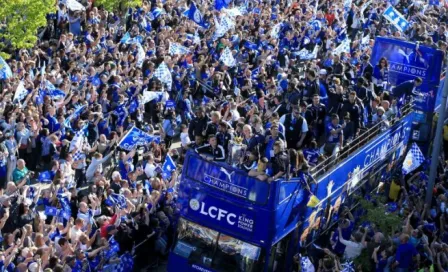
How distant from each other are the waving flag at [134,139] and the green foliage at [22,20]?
700 centimetres

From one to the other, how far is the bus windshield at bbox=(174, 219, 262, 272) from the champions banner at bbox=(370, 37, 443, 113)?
8835 mm

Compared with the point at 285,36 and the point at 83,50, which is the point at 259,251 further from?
the point at 285,36

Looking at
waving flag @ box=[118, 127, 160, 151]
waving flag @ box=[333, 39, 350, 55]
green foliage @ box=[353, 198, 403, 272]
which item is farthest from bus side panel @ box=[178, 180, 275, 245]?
waving flag @ box=[333, 39, 350, 55]

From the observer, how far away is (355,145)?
2030cm

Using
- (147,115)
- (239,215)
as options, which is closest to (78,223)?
(239,215)

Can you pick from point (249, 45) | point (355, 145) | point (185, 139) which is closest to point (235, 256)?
point (355, 145)

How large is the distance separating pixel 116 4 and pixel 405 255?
18.0 metres

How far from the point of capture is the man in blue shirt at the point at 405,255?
18.3 m

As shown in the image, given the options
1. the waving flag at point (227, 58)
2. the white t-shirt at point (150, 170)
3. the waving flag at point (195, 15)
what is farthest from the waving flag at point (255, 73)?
the white t-shirt at point (150, 170)

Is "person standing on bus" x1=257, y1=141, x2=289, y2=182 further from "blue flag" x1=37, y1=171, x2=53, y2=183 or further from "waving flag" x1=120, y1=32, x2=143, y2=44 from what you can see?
"waving flag" x1=120, y1=32, x2=143, y2=44

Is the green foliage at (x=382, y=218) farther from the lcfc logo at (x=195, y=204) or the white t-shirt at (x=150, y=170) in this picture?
the white t-shirt at (x=150, y=170)

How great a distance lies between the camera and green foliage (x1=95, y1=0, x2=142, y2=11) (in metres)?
32.8

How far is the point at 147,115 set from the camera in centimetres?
2633

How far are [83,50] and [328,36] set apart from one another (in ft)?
32.1
